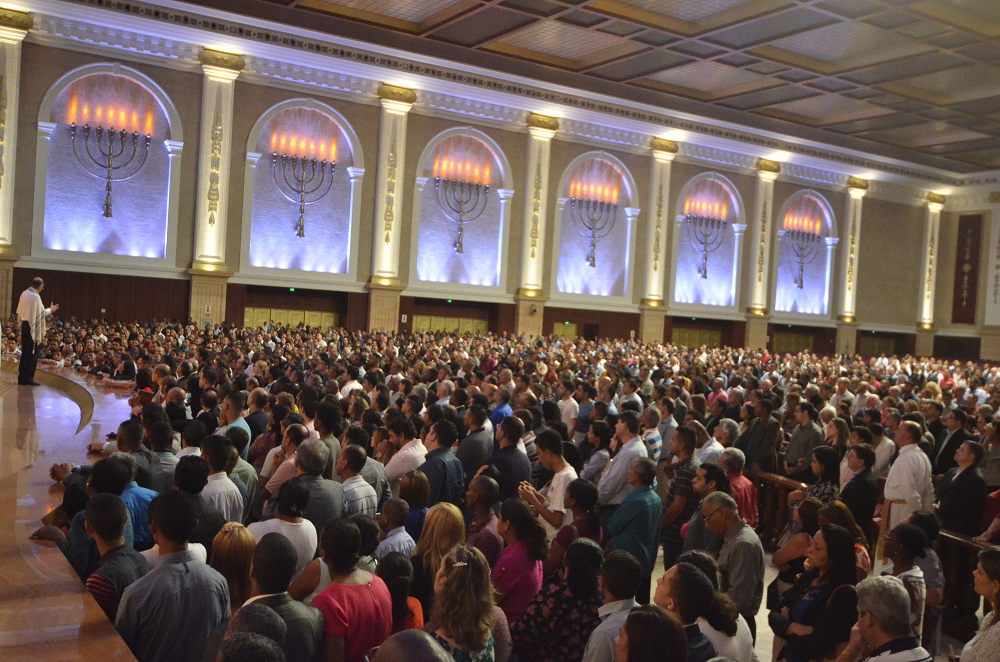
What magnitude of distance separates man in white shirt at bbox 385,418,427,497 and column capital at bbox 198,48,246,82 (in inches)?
705

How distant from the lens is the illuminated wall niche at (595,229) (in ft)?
90.5

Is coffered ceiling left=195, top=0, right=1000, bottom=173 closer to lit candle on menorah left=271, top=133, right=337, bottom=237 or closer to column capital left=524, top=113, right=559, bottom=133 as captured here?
column capital left=524, top=113, right=559, bottom=133

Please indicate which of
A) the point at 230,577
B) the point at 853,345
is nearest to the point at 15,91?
the point at 230,577

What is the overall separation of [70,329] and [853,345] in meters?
28.1

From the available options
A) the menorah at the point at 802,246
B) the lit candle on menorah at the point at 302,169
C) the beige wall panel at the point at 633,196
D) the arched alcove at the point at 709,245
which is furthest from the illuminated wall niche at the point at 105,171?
the menorah at the point at 802,246

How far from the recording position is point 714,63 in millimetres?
22953

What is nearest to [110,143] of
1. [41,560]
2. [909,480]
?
[41,560]

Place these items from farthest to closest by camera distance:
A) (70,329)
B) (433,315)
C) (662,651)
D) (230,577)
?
(433,315) < (70,329) < (230,577) < (662,651)

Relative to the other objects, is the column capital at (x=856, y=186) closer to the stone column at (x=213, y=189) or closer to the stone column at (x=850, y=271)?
the stone column at (x=850, y=271)

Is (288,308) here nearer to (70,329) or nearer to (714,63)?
(70,329)

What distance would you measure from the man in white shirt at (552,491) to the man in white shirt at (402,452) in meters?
0.91

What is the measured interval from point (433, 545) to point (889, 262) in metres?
34.7

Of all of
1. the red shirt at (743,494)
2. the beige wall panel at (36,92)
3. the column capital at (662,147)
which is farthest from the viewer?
the column capital at (662,147)

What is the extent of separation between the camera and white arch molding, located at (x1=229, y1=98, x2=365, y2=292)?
2233cm
